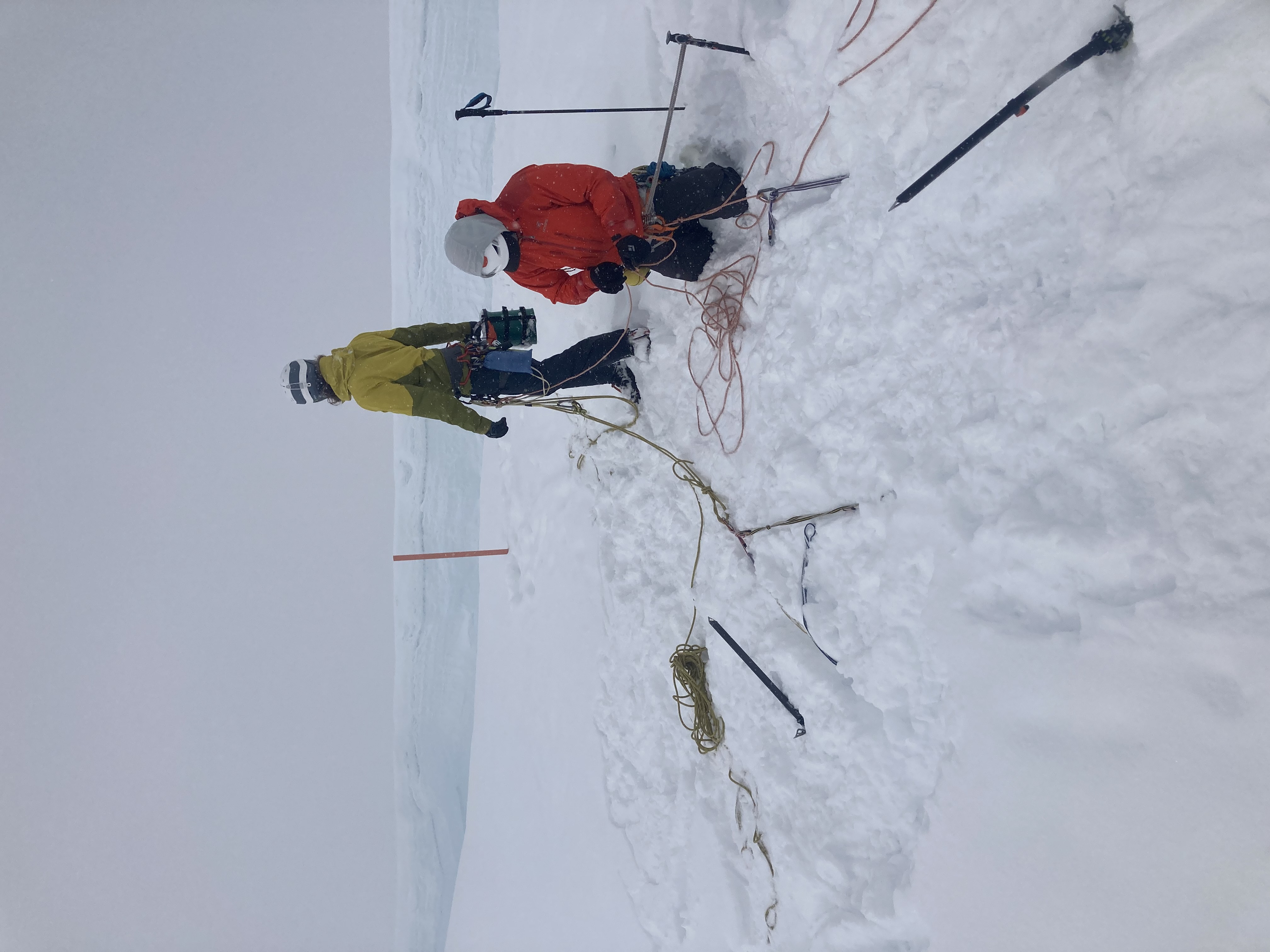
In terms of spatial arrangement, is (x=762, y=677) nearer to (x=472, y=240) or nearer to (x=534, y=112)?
(x=472, y=240)

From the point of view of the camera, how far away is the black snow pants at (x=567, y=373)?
8.93 ft

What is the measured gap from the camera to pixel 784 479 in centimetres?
235

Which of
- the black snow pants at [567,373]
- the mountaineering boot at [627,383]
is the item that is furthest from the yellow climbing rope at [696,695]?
the black snow pants at [567,373]

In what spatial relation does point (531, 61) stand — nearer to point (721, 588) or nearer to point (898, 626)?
point (721, 588)

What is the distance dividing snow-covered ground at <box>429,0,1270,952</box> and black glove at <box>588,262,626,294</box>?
53 cm

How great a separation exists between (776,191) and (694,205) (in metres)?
0.30

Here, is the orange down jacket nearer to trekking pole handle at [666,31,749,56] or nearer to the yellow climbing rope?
trekking pole handle at [666,31,749,56]

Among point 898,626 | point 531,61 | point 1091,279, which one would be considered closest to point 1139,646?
point 898,626

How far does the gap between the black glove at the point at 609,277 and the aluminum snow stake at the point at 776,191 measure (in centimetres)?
58

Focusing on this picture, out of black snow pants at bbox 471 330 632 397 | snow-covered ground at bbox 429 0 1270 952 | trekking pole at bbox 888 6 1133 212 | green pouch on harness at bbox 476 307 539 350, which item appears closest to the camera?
snow-covered ground at bbox 429 0 1270 952

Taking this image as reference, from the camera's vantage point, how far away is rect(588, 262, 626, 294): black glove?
2324 millimetres

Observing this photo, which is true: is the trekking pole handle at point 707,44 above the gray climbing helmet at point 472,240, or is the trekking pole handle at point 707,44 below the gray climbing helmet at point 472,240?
above

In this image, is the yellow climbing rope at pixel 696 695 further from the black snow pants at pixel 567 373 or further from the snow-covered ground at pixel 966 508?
the black snow pants at pixel 567 373

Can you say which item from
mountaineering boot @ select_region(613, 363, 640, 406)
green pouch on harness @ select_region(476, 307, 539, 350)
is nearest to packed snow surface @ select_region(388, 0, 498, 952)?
mountaineering boot @ select_region(613, 363, 640, 406)
